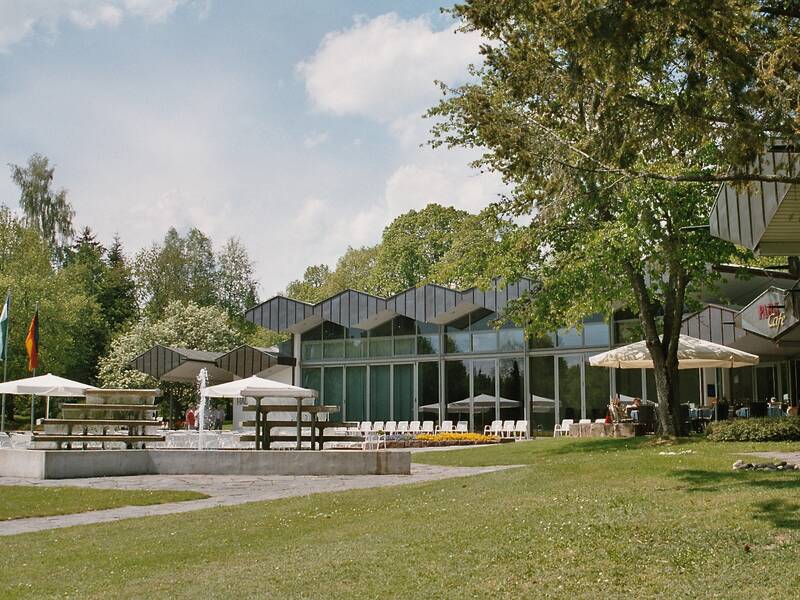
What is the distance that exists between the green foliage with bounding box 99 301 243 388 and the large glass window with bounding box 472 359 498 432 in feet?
65.4

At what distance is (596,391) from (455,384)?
543cm

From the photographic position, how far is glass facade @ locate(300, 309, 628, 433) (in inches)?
1177

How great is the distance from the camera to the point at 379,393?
114 ft

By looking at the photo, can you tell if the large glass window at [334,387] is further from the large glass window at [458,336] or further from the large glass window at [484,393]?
the large glass window at [484,393]

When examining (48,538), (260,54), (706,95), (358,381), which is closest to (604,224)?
(260,54)

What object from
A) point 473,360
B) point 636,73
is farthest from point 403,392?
point 636,73

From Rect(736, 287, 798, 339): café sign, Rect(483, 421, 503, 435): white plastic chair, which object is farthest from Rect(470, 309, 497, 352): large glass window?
Rect(736, 287, 798, 339): café sign

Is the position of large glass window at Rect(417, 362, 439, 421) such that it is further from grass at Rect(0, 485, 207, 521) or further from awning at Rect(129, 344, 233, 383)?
grass at Rect(0, 485, 207, 521)

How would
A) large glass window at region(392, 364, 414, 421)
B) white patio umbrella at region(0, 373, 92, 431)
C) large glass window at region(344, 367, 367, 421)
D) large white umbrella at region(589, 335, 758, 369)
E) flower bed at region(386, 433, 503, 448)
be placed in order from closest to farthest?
large white umbrella at region(589, 335, 758, 369), white patio umbrella at region(0, 373, 92, 431), flower bed at region(386, 433, 503, 448), large glass window at region(392, 364, 414, 421), large glass window at region(344, 367, 367, 421)

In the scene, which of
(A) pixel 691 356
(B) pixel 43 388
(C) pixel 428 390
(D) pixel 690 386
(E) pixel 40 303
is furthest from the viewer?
(E) pixel 40 303

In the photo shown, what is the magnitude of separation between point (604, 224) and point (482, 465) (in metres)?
5.25

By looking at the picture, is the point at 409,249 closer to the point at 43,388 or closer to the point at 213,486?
the point at 43,388

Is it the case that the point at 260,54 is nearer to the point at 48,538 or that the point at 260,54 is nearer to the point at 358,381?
the point at 48,538

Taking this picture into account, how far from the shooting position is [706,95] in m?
8.23
